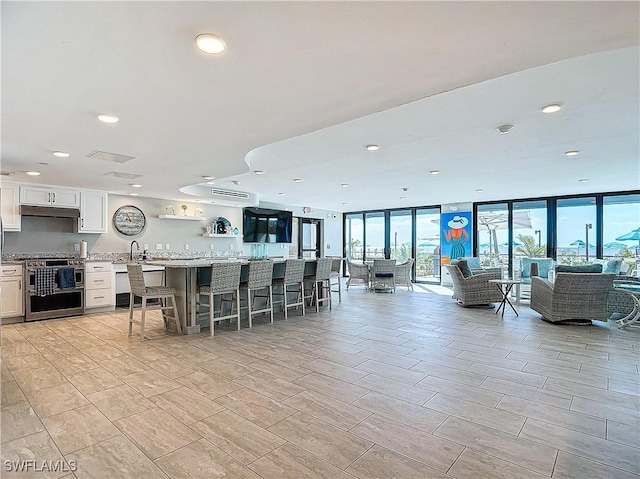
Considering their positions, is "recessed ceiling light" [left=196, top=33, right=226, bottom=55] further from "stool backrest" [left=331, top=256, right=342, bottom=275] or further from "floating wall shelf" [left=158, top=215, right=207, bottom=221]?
"floating wall shelf" [left=158, top=215, right=207, bottom=221]

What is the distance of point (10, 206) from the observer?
552 centimetres

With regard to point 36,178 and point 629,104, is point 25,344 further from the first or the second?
point 629,104

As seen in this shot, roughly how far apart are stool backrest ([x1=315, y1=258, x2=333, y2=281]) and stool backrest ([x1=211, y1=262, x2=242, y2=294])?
180 centimetres

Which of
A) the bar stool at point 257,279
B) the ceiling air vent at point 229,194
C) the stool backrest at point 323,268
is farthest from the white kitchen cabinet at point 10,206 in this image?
the stool backrest at point 323,268

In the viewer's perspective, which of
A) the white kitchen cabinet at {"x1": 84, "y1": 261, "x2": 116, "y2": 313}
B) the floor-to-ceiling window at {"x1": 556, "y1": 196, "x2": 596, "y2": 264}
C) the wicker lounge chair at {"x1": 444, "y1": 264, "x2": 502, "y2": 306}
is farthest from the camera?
the floor-to-ceiling window at {"x1": 556, "y1": 196, "x2": 596, "y2": 264}

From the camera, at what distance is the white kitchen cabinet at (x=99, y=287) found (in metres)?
6.07

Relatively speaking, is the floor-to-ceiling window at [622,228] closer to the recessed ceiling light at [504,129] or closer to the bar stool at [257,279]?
the recessed ceiling light at [504,129]

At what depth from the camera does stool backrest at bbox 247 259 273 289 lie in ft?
17.2

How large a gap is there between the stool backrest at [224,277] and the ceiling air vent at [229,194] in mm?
3231

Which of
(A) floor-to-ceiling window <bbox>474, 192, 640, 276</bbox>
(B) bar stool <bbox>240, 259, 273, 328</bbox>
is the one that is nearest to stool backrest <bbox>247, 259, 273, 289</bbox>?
(B) bar stool <bbox>240, 259, 273, 328</bbox>

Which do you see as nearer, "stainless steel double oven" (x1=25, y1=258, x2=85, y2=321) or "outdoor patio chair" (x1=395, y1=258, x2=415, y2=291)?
"stainless steel double oven" (x1=25, y1=258, x2=85, y2=321)

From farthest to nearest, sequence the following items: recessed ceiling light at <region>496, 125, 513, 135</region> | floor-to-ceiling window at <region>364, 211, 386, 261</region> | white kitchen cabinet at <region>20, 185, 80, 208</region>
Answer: floor-to-ceiling window at <region>364, 211, 386, 261</region> → white kitchen cabinet at <region>20, 185, 80, 208</region> → recessed ceiling light at <region>496, 125, 513, 135</region>

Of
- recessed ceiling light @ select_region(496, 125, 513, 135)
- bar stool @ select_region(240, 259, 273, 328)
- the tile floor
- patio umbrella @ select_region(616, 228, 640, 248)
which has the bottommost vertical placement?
the tile floor

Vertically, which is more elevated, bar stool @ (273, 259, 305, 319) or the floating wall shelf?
the floating wall shelf
